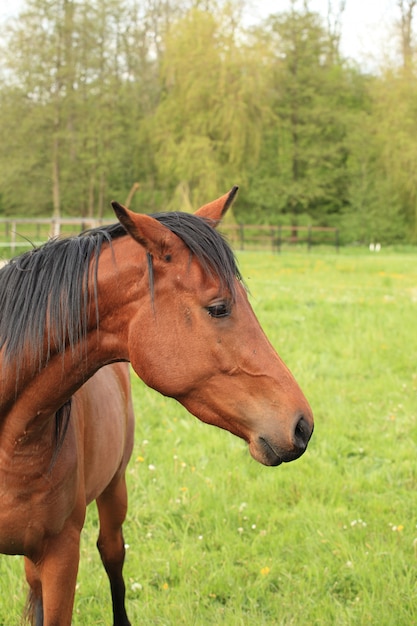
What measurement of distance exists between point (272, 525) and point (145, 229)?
8.65ft

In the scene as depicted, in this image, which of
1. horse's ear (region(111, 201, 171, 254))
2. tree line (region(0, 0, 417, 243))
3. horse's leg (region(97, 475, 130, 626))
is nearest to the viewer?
horse's ear (region(111, 201, 171, 254))

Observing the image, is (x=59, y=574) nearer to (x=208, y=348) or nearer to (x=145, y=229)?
(x=208, y=348)

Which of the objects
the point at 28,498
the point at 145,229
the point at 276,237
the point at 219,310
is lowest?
the point at 276,237

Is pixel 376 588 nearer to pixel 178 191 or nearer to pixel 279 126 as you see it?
pixel 178 191

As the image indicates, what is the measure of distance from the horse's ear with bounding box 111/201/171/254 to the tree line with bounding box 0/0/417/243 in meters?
24.4

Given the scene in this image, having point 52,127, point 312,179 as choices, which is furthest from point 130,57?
point 312,179

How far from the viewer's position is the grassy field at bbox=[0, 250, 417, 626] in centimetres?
304

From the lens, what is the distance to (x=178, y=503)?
4.02m

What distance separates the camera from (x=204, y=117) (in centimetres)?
2877

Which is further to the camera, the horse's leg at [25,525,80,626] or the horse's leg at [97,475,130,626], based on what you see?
the horse's leg at [97,475,130,626]

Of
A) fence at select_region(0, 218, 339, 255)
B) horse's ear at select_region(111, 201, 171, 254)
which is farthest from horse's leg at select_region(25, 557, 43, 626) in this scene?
fence at select_region(0, 218, 339, 255)

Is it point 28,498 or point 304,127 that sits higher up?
point 304,127

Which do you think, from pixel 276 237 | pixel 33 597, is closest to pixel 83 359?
pixel 33 597

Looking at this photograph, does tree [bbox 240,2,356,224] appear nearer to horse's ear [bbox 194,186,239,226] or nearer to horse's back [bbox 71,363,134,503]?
horse's back [bbox 71,363,134,503]
